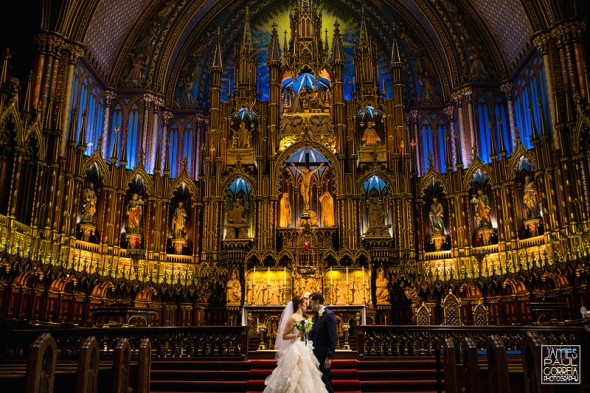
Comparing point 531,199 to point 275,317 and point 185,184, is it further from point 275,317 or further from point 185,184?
point 185,184

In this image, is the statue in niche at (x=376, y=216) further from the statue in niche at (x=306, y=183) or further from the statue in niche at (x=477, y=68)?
the statue in niche at (x=477, y=68)

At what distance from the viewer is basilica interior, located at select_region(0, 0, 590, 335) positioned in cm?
1978

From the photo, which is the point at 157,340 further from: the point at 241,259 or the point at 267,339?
the point at 241,259

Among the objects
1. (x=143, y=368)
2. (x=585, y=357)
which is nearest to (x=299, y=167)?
(x=143, y=368)

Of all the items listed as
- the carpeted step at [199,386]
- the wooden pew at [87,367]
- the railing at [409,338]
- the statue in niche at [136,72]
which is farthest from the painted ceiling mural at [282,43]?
the wooden pew at [87,367]

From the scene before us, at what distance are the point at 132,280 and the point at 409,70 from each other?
1827 cm

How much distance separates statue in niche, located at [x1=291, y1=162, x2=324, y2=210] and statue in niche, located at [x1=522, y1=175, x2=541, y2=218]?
928 cm

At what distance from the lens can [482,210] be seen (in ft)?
77.0

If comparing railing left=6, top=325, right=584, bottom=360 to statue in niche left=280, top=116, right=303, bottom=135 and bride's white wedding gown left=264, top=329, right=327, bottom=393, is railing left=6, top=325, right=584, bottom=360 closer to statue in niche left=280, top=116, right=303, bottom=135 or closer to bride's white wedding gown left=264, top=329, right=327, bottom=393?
bride's white wedding gown left=264, top=329, right=327, bottom=393

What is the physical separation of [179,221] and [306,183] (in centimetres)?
625

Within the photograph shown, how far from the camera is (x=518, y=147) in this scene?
2234 centimetres

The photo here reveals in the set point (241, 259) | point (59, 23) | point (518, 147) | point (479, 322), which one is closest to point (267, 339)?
point (241, 259)

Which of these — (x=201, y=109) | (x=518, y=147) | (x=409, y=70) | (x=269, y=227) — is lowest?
(x=269, y=227)

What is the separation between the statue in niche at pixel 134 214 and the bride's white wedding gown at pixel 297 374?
53.7 feet
